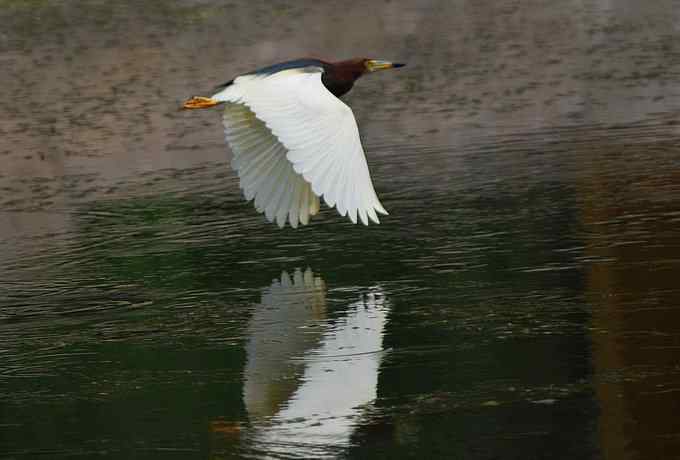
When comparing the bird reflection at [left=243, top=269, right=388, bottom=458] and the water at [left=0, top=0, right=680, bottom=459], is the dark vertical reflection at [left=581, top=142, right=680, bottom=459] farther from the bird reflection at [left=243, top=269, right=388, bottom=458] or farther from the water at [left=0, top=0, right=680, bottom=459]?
the bird reflection at [left=243, top=269, right=388, bottom=458]

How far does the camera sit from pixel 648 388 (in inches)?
234

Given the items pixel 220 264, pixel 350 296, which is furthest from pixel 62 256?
pixel 350 296

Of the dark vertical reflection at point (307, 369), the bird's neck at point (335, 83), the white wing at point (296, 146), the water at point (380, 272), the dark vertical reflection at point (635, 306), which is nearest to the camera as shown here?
the dark vertical reflection at point (635, 306)

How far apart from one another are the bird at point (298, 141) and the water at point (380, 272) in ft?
1.29

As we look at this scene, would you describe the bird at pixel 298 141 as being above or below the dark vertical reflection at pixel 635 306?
above

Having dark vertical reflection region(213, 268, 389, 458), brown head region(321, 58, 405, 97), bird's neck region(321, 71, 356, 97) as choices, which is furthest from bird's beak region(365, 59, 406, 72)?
dark vertical reflection region(213, 268, 389, 458)

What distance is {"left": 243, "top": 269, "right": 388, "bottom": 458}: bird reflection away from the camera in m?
5.75

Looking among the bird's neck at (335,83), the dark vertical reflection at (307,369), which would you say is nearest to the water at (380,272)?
the dark vertical reflection at (307,369)

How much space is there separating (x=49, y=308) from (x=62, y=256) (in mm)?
1432

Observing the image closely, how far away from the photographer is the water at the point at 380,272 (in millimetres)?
5879

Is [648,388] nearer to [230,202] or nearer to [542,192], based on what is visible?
[542,192]

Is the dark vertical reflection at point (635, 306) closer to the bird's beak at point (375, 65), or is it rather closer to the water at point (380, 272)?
the water at point (380, 272)

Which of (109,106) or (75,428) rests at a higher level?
(109,106)

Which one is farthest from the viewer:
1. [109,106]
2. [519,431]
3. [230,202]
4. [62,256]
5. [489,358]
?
[109,106]
